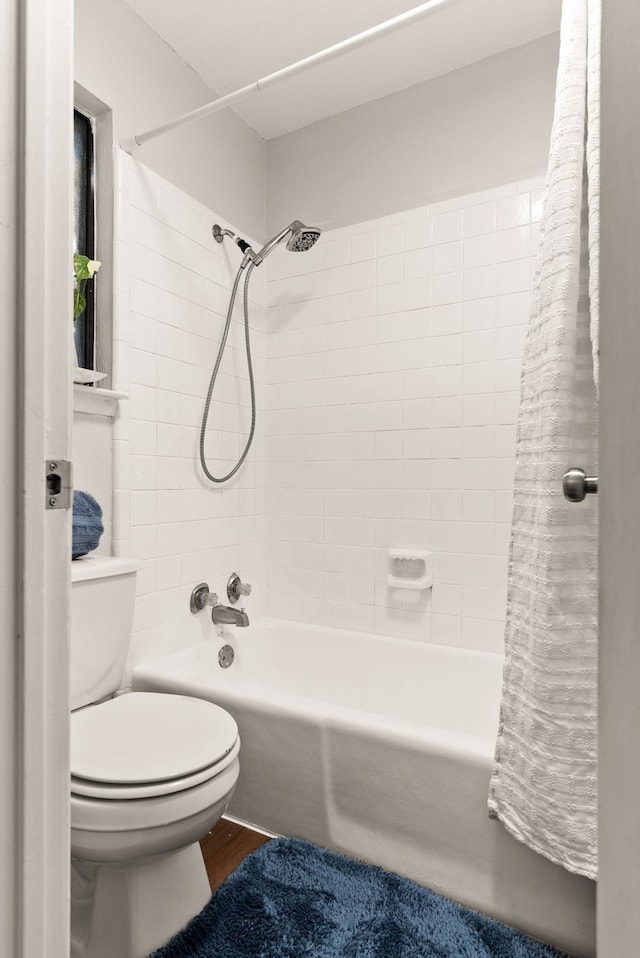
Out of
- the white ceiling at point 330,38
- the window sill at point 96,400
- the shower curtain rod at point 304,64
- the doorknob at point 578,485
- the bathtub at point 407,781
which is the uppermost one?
the white ceiling at point 330,38

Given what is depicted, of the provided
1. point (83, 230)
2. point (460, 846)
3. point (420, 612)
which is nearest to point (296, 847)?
point (460, 846)

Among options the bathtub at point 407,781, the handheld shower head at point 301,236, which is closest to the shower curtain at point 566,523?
the bathtub at point 407,781

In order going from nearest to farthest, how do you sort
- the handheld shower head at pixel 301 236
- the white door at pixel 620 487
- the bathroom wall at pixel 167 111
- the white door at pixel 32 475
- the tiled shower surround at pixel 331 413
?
the white door at pixel 620 487 → the white door at pixel 32 475 → the bathroom wall at pixel 167 111 → the tiled shower surround at pixel 331 413 → the handheld shower head at pixel 301 236

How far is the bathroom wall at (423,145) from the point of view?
6.39 feet

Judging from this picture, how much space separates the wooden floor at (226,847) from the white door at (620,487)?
54.7 inches

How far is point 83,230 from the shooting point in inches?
71.7

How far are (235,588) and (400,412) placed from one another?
93 centimetres

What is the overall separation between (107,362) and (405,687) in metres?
1.50

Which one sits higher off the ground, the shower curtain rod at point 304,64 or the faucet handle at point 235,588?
the shower curtain rod at point 304,64

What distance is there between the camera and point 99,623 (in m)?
1.51

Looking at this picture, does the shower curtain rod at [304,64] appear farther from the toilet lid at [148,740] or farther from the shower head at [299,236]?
the toilet lid at [148,740]

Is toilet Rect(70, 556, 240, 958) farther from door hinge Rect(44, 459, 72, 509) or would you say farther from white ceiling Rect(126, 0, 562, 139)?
white ceiling Rect(126, 0, 562, 139)

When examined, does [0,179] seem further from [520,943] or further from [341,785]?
[520,943]

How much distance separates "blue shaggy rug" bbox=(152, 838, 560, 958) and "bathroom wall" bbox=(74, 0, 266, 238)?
213 centimetres
